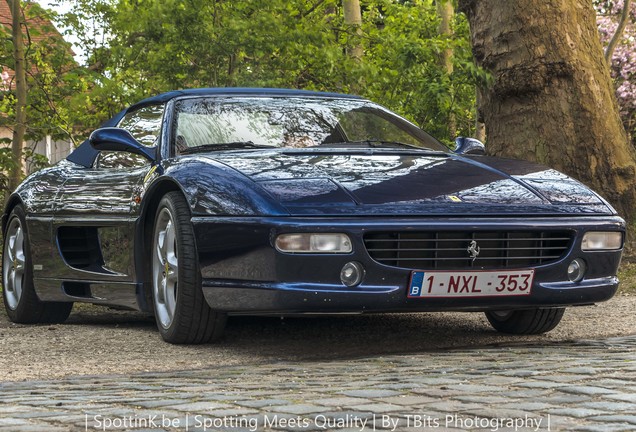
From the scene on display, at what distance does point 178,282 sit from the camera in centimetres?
582

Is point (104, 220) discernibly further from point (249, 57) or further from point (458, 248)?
point (249, 57)

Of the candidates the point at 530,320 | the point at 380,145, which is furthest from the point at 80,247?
the point at 530,320

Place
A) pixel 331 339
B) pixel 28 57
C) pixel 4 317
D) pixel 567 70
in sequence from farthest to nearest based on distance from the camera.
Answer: pixel 28 57 → pixel 567 70 → pixel 4 317 → pixel 331 339

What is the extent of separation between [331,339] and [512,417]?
288cm

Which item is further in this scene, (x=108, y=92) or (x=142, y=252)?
(x=108, y=92)

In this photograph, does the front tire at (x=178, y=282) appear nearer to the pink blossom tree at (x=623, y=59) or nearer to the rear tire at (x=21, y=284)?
the rear tire at (x=21, y=284)

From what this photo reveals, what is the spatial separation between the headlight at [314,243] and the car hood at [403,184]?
11cm

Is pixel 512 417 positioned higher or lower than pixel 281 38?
lower

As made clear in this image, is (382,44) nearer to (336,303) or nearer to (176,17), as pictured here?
(176,17)

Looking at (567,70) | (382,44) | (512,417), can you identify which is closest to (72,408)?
(512,417)

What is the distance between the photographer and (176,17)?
1389 cm

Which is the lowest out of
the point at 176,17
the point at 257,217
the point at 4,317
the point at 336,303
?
the point at 4,317

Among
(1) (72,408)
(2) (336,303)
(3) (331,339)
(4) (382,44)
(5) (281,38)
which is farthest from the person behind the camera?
(4) (382,44)

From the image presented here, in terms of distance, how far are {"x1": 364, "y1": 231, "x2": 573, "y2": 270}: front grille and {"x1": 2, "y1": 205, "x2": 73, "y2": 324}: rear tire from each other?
3.26 meters
